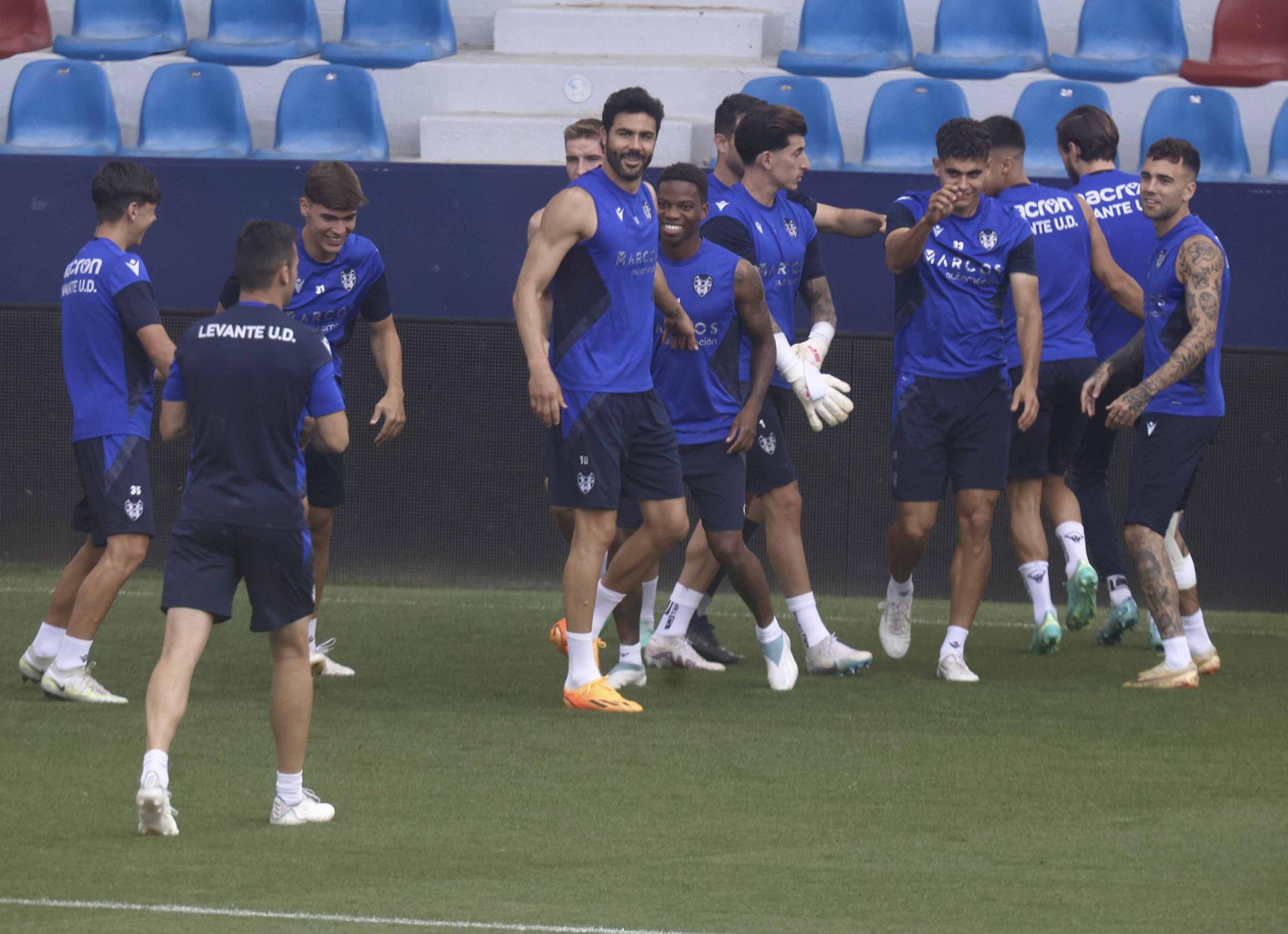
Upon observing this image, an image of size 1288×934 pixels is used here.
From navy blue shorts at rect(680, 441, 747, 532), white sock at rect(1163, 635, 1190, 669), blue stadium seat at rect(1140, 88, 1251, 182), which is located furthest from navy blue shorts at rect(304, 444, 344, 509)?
blue stadium seat at rect(1140, 88, 1251, 182)

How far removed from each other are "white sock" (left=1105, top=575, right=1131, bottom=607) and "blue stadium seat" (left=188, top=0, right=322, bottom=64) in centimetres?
724

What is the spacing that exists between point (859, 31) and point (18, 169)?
5.56 meters

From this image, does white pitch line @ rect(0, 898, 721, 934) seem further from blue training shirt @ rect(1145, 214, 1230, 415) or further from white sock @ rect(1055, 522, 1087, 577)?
white sock @ rect(1055, 522, 1087, 577)

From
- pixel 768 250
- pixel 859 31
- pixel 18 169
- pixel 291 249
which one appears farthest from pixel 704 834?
pixel 859 31

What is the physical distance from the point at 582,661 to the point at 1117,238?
140 inches

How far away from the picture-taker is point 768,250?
25.0 ft

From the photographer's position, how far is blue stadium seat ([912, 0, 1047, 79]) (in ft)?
41.7

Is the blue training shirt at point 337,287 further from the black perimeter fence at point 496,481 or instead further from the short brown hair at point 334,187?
the black perimeter fence at point 496,481

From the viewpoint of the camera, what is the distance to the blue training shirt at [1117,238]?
8.80 m

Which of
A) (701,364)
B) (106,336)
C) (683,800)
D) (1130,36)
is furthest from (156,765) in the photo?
(1130,36)

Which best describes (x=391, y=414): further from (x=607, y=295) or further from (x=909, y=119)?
(x=909, y=119)

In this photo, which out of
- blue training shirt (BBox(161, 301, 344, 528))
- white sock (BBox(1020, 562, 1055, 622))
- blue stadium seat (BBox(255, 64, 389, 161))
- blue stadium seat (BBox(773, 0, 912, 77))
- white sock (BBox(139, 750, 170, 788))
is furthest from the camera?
blue stadium seat (BBox(773, 0, 912, 77))

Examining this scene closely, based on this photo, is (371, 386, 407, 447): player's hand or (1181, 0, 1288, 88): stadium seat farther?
(1181, 0, 1288, 88): stadium seat

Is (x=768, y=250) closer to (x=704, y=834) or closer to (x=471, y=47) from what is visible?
Answer: (x=704, y=834)
